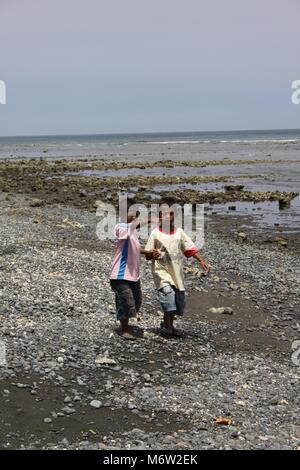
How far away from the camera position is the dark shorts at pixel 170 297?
375 inches

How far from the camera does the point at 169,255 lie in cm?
956

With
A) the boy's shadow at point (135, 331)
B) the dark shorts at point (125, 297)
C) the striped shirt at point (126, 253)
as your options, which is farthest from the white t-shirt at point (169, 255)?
the boy's shadow at point (135, 331)

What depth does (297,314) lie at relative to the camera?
1189 centimetres

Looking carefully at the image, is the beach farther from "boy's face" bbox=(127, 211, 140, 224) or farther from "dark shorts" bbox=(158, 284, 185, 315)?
"boy's face" bbox=(127, 211, 140, 224)

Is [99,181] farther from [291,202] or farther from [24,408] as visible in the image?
[24,408]

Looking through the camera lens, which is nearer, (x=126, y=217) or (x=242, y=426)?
(x=242, y=426)

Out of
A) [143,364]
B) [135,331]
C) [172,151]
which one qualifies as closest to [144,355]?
[143,364]

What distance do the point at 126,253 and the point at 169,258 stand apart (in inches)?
27.1

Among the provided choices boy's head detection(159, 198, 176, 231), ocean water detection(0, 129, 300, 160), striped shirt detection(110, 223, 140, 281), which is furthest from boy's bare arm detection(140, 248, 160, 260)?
ocean water detection(0, 129, 300, 160)

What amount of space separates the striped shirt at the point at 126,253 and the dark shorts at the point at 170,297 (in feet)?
1.69

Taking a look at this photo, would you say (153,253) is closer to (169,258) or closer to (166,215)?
(169,258)

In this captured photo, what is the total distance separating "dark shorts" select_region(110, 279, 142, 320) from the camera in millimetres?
9492
